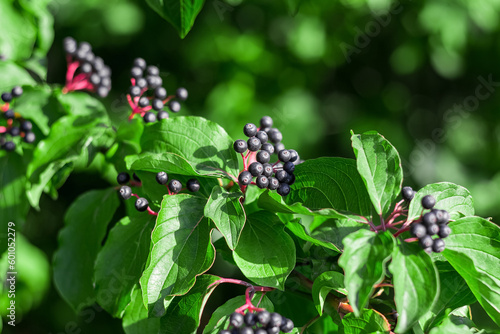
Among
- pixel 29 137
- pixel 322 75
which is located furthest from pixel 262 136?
pixel 322 75

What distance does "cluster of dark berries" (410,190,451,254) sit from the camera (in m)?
0.98

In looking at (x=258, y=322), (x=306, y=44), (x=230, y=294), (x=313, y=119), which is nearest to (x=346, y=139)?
(x=313, y=119)

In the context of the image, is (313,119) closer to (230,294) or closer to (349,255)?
(230,294)

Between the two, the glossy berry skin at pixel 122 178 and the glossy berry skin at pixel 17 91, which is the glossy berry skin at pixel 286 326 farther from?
the glossy berry skin at pixel 17 91

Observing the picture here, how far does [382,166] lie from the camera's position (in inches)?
42.7

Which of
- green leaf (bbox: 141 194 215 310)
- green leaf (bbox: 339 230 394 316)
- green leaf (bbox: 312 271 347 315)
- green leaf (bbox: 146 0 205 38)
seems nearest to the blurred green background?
green leaf (bbox: 146 0 205 38)

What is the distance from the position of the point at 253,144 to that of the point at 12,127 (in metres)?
0.93

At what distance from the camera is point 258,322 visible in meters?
1.02

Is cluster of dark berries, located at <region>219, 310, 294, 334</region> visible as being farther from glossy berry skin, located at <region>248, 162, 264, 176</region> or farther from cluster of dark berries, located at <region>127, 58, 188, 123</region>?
cluster of dark berries, located at <region>127, 58, 188, 123</region>

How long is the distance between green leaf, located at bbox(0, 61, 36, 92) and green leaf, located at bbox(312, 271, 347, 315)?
3.92 feet

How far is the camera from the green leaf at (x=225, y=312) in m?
1.07

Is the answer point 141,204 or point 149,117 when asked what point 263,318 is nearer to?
point 141,204

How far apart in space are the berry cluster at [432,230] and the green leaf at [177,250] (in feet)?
1.40

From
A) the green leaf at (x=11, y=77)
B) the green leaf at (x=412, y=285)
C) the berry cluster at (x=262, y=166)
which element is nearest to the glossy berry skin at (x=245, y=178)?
the berry cluster at (x=262, y=166)
